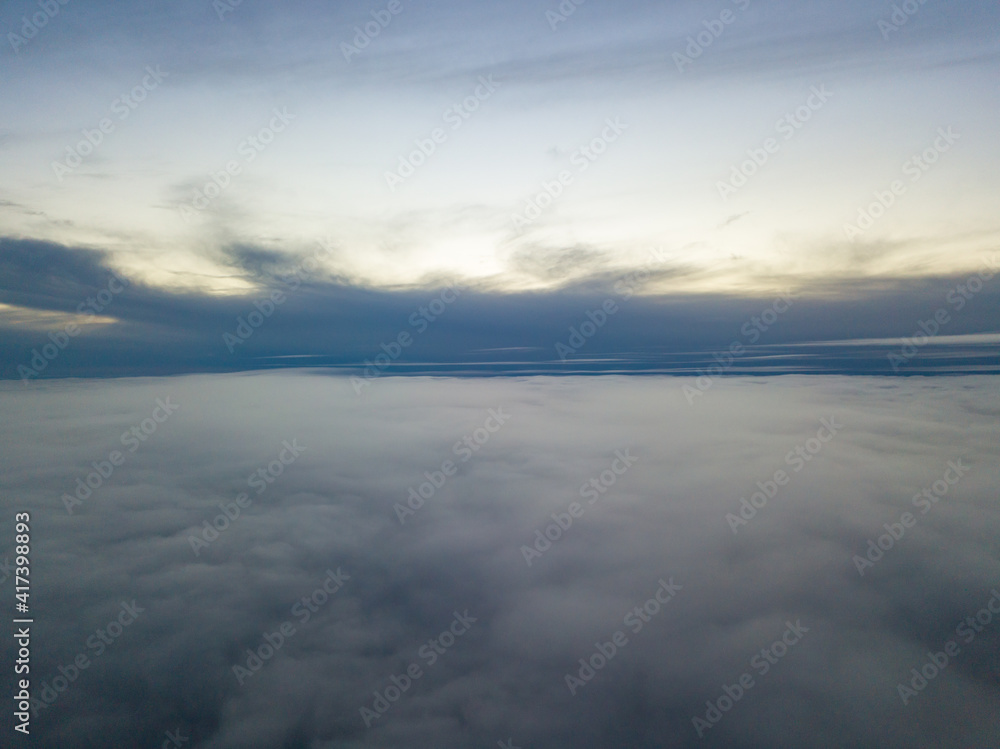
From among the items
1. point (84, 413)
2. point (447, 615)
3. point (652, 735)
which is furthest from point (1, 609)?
point (84, 413)

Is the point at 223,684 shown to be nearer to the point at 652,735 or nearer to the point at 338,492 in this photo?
the point at 652,735
